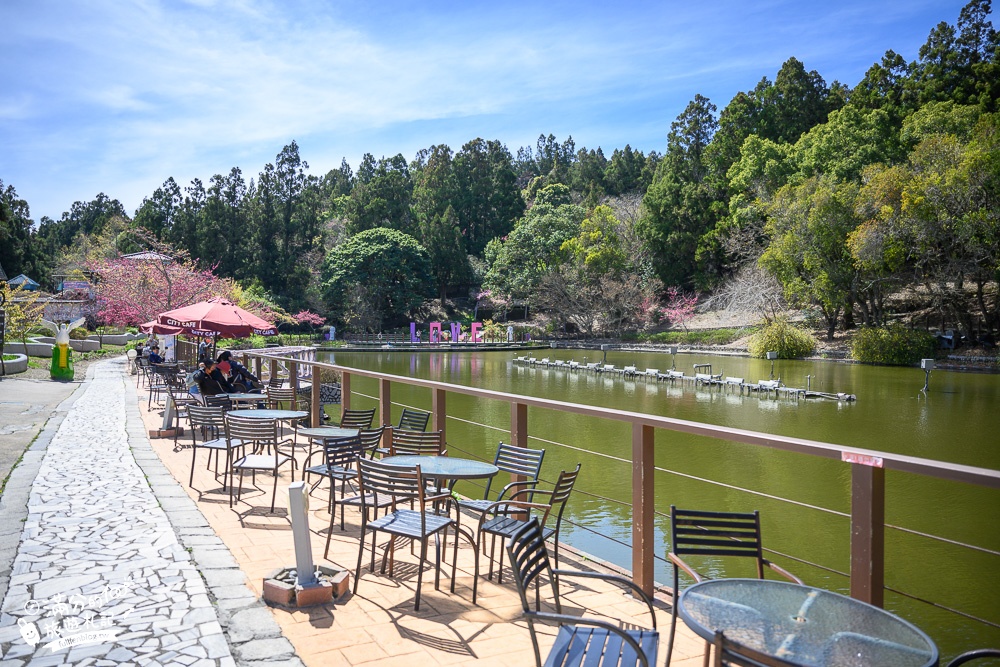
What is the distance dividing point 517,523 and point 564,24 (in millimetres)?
10172

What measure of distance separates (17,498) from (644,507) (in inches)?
197

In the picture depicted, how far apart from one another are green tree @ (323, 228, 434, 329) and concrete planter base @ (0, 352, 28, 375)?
3017 centimetres

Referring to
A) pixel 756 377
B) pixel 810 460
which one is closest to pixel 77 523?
pixel 810 460

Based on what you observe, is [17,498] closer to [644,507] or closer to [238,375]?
[238,375]

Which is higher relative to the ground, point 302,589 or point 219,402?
point 219,402

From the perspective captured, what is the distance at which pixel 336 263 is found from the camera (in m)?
49.8

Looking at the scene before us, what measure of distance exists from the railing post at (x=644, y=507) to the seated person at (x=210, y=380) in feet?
21.4

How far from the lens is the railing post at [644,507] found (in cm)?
339

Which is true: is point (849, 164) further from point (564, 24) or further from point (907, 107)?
point (564, 24)

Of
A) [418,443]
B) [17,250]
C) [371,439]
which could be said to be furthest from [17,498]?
[17,250]

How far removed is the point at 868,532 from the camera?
2277 millimetres

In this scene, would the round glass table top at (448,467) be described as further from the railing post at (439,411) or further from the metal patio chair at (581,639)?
the metal patio chair at (581,639)

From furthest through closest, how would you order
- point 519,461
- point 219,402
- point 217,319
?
point 217,319 < point 219,402 < point 519,461

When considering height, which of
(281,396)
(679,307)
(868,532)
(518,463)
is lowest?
(281,396)
